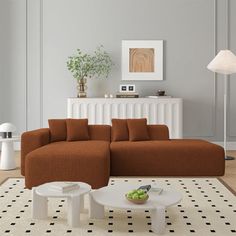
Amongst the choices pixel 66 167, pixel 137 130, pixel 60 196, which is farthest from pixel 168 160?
pixel 60 196

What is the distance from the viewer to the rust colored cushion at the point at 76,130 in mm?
4910

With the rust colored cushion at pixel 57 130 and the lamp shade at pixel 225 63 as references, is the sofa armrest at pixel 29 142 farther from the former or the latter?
the lamp shade at pixel 225 63

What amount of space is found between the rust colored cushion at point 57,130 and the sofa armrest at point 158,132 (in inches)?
45.2

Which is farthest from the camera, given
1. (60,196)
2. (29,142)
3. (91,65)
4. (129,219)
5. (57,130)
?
(91,65)

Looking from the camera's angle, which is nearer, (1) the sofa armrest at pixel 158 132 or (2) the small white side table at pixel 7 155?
(2) the small white side table at pixel 7 155

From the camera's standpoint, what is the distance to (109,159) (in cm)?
421

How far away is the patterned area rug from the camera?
269 cm

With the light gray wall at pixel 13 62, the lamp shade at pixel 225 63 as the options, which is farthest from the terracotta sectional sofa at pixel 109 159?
the light gray wall at pixel 13 62

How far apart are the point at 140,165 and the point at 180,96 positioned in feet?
7.90

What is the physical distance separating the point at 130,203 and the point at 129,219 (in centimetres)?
33

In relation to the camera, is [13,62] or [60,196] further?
[13,62]

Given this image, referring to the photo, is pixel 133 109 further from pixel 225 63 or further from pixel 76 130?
pixel 225 63

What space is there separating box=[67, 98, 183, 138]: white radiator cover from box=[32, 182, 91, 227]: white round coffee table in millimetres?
3088

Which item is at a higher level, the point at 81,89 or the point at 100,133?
the point at 81,89
